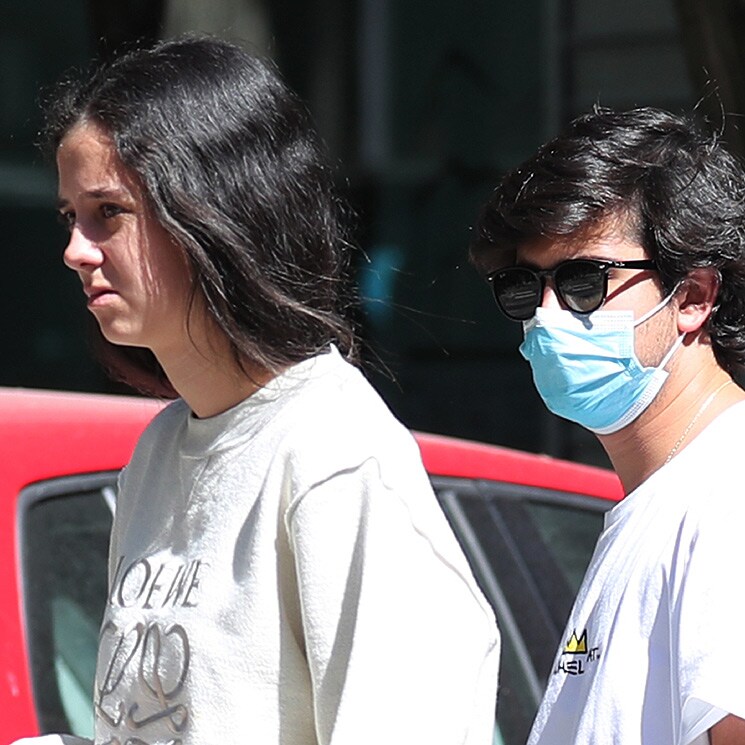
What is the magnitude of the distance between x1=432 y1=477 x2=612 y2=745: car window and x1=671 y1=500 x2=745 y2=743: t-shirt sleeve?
Answer: 4.27ft

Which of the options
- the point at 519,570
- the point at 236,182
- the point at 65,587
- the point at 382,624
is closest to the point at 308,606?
the point at 382,624

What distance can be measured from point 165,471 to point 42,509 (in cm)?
70

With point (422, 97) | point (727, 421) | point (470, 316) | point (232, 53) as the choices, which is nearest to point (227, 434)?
point (232, 53)

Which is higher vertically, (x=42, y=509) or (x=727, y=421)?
(x=727, y=421)

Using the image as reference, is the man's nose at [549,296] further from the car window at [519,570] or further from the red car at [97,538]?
the car window at [519,570]

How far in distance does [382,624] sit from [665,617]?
330 millimetres

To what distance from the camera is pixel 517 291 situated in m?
2.10

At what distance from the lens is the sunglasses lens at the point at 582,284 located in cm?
197

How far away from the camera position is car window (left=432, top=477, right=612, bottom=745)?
9.78 feet

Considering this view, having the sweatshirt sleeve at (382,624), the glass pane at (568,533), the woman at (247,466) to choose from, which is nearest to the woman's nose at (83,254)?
the woman at (247,466)

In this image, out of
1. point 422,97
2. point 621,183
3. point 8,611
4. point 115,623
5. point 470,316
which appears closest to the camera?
point 115,623

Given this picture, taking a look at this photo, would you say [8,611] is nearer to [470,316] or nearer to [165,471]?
[165,471]

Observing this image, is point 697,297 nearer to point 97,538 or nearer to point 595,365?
point 595,365

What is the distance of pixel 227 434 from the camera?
181 cm
